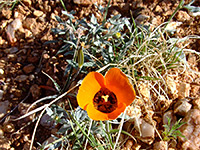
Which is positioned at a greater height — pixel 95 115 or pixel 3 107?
pixel 95 115

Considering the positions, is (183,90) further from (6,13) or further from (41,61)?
(6,13)

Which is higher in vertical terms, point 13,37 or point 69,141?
point 13,37

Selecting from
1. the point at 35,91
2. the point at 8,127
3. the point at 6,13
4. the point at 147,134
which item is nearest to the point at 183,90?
the point at 147,134

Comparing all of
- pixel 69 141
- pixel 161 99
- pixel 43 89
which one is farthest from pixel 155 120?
pixel 43 89

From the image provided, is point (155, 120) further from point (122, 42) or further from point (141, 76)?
point (122, 42)

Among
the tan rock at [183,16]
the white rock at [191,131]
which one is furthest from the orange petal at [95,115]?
the tan rock at [183,16]

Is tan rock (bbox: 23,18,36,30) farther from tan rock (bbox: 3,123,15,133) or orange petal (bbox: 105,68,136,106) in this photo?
orange petal (bbox: 105,68,136,106)

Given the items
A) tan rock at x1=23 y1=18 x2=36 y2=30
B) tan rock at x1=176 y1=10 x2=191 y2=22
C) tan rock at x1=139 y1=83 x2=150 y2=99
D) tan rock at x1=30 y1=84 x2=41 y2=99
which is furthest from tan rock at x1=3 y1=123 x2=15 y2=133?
tan rock at x1=176 y1=10 x2=191 y2=22
